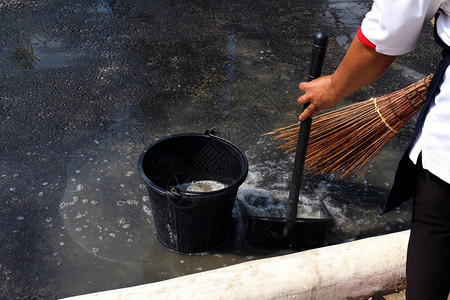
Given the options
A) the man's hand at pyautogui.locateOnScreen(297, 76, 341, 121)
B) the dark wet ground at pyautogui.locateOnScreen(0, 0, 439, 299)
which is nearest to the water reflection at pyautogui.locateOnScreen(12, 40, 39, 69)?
the dark wet ground at pyautogui.locateOnScreen(0, 0, 439, 299)

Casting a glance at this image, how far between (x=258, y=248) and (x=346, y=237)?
635 millimetres

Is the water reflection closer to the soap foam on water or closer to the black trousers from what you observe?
the soap foam on water

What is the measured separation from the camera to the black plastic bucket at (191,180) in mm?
2750

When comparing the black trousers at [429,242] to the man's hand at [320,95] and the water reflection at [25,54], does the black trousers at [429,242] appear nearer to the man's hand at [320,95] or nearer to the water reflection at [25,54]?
the man's hand at [320,95]

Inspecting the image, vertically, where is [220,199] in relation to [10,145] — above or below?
above

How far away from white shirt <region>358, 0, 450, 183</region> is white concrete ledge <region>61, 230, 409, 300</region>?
0.89 meters

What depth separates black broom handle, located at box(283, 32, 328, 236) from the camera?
7.70 feet

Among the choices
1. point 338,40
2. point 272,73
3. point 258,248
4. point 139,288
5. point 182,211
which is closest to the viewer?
point 139,288

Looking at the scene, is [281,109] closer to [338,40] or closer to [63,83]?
[338,40]

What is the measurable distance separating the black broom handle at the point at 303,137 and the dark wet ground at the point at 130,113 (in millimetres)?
372

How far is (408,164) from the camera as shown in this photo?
191cm

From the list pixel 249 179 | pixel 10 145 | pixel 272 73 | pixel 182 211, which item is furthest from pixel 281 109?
pixel 10 145

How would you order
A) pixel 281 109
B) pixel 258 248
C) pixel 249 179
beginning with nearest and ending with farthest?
pixel 258 248 → pixel 249 179 → pixel 281 109

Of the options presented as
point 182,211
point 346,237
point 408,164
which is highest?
point 408,164
